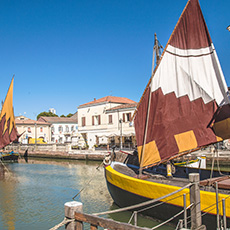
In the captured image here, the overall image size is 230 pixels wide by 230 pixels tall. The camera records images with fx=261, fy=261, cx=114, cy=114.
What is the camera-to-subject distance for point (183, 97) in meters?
Result: 10.1

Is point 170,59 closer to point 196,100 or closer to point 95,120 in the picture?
point 196,100

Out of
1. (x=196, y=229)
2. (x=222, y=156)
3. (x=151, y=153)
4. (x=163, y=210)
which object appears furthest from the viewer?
(x=222, y=156)

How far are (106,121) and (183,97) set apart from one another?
1288 inches

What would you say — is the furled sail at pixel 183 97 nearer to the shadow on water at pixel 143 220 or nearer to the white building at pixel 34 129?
the shadow on water at pixel 143 220

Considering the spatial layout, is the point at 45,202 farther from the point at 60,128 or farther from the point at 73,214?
the point at 60,128

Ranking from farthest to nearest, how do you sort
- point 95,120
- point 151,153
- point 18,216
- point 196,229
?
point 95,120, point 18,216, point 151,153, point 196,229

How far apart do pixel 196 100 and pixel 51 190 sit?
11262 millimetres

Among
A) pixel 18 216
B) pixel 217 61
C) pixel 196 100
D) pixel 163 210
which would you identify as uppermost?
pixel 217 61

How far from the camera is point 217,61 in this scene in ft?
32.8

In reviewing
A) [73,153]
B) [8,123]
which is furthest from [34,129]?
[8,123]

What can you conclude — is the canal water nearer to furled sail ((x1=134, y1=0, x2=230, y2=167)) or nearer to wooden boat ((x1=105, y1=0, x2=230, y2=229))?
wooden boat ((x1=105, y1=0, x2=230, y2=229))

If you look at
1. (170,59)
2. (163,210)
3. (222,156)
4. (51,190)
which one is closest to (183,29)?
(170,59)

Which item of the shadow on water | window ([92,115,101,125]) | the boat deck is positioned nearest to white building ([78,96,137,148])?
window ([92,115,101,125])

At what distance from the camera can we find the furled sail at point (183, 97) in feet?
32.1
